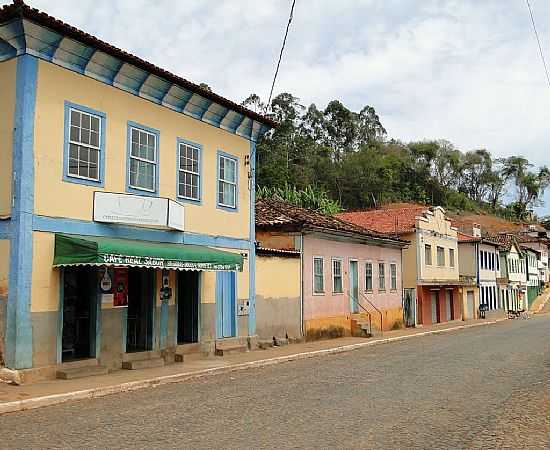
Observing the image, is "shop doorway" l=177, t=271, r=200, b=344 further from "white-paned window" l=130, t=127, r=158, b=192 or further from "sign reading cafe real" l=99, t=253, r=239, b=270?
"white-paned window" l=130, t=127, r=158, b=192

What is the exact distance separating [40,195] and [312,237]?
11370mm

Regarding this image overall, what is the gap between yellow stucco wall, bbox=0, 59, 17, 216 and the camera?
11469mm

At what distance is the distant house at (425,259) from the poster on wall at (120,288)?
2181cm

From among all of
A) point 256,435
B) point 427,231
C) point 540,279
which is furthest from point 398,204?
point 256,435

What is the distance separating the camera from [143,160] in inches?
549

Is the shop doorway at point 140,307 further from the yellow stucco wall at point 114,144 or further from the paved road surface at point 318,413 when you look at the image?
the paved road surface at point 318,413

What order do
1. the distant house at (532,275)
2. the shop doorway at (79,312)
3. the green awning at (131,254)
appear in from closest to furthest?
the green awning at (131,254)
the shop doorway at (79,312)
the distant house at (532,275)

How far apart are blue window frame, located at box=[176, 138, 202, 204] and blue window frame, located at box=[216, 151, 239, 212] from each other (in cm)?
81

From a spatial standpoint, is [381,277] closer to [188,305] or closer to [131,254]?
[188,305]

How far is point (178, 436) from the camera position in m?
7.25

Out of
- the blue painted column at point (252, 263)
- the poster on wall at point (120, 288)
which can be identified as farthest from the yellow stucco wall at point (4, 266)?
the blue painted column at point (252, 263)

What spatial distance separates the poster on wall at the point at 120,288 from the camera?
13.2 metres

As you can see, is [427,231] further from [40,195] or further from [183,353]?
[40,195]

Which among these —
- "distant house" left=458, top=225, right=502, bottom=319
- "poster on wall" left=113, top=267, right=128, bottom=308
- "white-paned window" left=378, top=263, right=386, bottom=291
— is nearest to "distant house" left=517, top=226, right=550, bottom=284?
"distant house" left=458, top=225, right=502, bottom=319
